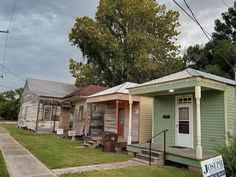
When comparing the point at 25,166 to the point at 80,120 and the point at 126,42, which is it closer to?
the point at 80,120

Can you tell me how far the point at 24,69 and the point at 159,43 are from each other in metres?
20.1

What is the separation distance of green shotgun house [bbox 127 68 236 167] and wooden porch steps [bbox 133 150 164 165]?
0.24 meters

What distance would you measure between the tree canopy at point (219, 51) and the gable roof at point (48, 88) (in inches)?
561

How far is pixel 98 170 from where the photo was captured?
8.09m

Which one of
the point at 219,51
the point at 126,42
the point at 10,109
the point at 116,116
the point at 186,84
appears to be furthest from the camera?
the point at 10,109

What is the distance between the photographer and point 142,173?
7.88 m

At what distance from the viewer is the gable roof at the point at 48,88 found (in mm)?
26328

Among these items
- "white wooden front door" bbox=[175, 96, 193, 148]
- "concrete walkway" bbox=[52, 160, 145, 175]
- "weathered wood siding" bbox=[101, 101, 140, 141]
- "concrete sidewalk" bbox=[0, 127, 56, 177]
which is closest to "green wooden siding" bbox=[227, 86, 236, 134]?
"white wooden front door" bbox=[175, 96, 193, 148]

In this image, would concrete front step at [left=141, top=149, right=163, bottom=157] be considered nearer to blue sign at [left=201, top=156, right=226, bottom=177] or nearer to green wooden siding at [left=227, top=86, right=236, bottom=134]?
green wooden siding at [left=227, top=86, right=236, bottom=134]

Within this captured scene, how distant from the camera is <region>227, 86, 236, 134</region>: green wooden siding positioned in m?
9.72

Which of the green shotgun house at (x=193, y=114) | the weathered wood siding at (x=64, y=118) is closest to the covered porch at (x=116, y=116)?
the green shotgun house at (x=193, y=114)

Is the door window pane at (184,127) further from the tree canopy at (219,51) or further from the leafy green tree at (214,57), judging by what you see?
the tree canopy at (219,51)

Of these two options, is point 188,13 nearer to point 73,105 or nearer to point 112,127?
point 112,127

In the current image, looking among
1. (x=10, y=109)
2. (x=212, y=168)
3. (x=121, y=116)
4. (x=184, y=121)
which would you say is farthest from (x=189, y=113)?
(x=10, y=109)
